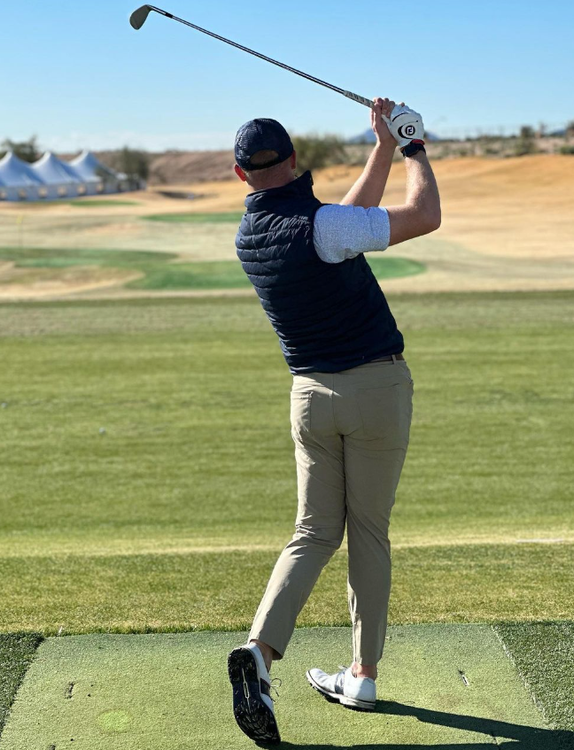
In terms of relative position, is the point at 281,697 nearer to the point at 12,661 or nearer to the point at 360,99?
the point at 12,661

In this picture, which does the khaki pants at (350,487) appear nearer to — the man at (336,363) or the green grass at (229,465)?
the man at (336,363)

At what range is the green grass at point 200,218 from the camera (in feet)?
149

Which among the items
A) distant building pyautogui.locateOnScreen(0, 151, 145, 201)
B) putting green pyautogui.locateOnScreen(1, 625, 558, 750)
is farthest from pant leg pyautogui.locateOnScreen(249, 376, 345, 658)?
distant building pyautogui.locateOnScreen(0, 151, 145, 201)

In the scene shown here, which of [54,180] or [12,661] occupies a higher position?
[12,661]

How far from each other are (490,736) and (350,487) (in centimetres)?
81

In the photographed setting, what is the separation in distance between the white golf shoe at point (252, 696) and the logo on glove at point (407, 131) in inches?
62.4

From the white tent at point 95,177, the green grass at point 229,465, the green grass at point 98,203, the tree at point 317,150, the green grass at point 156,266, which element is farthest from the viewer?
the white tent at point 95,177

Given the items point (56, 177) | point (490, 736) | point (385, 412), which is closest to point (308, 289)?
point (385, 412)

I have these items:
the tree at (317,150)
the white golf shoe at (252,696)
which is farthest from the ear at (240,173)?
the tree at (317,150)

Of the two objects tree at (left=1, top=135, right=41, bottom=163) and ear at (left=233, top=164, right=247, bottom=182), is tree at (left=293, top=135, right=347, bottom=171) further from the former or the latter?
ear at (left=233, top=164, right=247, bottom=182)

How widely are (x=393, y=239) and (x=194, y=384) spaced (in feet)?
30.1

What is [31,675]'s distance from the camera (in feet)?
10.9

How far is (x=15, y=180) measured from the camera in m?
75.2

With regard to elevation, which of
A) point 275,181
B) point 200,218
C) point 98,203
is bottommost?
point 200,218
